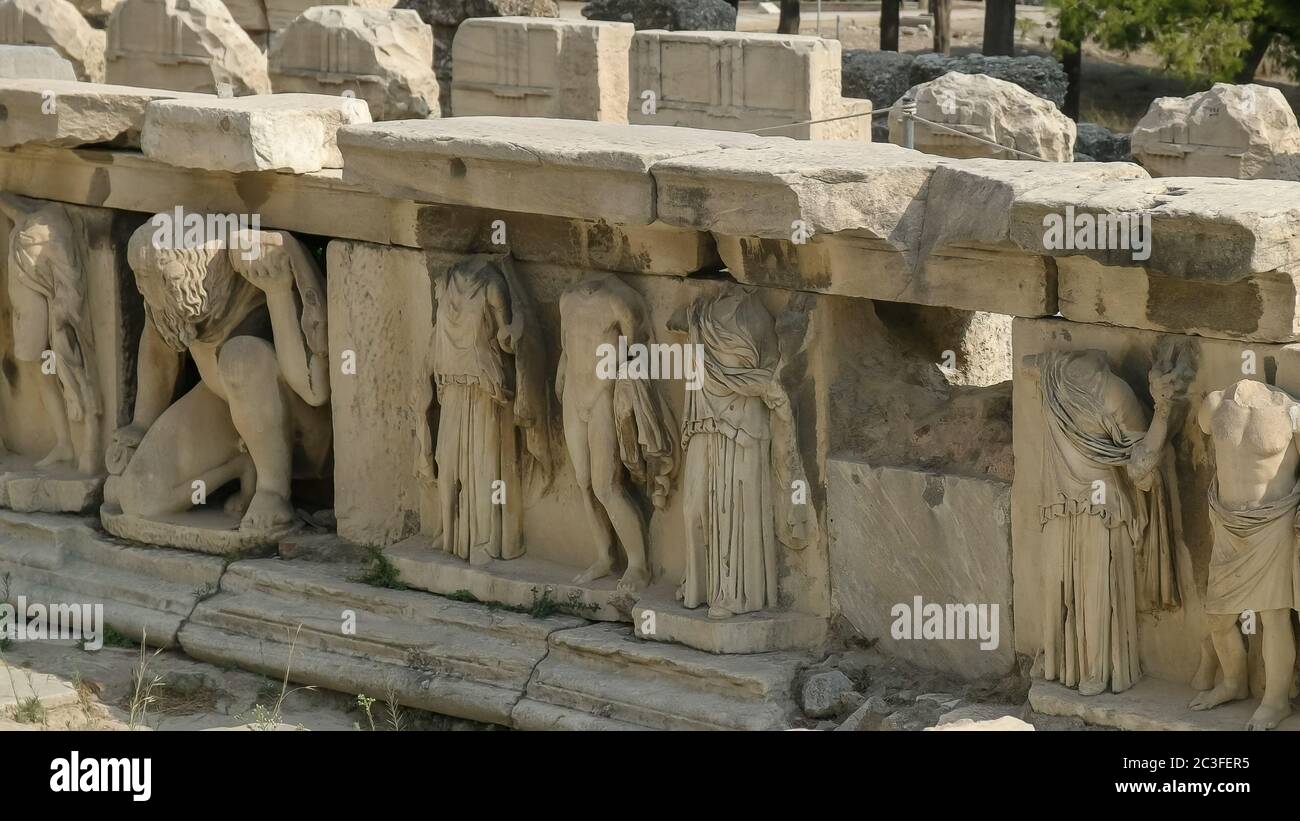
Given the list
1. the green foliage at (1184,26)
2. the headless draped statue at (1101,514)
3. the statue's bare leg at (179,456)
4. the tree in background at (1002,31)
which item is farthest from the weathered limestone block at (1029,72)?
the headless draped statue at (1101,514)

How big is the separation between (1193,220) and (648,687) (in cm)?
263

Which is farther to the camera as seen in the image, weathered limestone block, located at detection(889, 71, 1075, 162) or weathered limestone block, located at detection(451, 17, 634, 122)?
weathered limestone block, located at detection(451, 17, 634, 122)

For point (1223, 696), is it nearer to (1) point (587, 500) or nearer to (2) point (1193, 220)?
(2) point (1193, 220)

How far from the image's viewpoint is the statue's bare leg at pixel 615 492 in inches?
297

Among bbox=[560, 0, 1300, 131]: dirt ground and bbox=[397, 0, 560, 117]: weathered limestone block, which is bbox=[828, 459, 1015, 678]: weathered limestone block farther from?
bbox=[560, 0, 1300, 131]: dirt ground

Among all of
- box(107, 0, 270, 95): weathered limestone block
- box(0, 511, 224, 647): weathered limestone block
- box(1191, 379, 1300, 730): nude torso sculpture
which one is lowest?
box(0, 511, 224, 647): weathered limestone block

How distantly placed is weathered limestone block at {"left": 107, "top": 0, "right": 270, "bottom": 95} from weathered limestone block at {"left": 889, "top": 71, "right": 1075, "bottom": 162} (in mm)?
4654

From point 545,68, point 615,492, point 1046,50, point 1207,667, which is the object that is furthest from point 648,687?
point 1046,50

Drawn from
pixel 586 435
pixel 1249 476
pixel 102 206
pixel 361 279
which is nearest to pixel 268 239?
pixel 361 279

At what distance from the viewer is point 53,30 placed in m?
14.5

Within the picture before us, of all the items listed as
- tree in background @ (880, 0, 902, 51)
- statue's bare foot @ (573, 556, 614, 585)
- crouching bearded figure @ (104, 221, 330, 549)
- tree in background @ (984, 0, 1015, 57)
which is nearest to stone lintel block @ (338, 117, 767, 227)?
crouching bearded figure @ (104, 221, 330, 549)

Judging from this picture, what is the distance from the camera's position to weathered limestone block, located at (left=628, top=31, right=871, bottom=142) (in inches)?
490

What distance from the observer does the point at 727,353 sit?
281 inches

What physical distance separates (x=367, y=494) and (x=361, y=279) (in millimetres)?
917
